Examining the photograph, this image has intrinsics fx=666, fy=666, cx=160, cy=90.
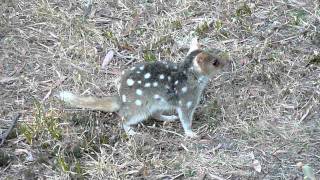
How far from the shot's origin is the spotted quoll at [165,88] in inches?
209

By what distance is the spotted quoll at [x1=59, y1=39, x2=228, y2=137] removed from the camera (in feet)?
17.4

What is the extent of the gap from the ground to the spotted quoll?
5.7 inches

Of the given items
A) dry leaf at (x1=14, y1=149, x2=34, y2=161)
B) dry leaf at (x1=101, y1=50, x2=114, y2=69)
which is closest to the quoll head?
dry leaf at (x1=101, y1=50, x2=114, y2=69)

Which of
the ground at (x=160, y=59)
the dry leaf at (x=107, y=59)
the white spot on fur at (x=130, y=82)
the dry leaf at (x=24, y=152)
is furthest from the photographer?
the dry leaf at (x=107, y=59)

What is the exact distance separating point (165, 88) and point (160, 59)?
3.20 feet

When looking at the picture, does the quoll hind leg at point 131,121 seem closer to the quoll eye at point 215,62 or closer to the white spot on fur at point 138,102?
the white spot on fur at point 138,102

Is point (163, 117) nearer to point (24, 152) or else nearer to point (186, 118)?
point (186, 118)

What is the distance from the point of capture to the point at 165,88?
5.33m

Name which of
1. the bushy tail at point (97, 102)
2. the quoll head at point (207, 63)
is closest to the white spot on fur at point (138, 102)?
the bushy tail at point (97, 102)

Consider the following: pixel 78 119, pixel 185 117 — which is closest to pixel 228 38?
pixel 185 117

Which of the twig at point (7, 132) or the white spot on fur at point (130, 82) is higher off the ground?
the white spot on fur at point (130, 82)

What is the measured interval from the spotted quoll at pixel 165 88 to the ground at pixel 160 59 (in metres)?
0.15

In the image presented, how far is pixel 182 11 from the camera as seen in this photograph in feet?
22.6

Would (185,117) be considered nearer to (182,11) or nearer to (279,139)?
(279,139)
